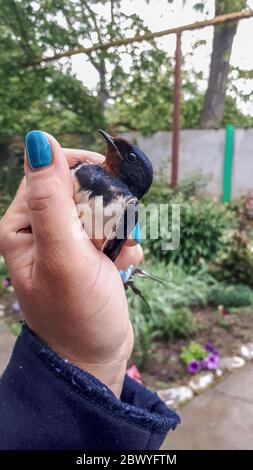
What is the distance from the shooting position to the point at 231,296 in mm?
2502

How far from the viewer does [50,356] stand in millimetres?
574

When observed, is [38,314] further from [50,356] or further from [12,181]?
[12,181]

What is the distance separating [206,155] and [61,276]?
327 cm

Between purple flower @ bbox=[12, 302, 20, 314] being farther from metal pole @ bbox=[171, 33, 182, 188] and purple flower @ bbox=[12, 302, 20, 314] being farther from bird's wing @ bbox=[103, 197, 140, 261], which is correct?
bird's wing @ bbox=[103, 197, 140, 261]

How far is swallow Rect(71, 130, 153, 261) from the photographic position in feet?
1.79

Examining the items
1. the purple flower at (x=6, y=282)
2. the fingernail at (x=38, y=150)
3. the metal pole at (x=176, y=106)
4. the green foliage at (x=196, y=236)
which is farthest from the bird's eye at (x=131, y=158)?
the purple flower at (x=6, y=282)

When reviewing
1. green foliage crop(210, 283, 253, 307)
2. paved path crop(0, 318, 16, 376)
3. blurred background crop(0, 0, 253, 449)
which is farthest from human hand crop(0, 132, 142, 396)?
green foliage crop(210, 283, 253, 307)

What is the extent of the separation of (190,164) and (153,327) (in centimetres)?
185

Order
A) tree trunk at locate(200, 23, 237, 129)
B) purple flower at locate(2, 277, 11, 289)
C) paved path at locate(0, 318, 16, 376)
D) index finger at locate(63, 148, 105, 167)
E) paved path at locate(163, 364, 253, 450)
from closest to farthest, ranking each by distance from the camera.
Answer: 1. index finger at locate(63, 148, 105, 167)
2. paved path at locate(163, 364, 253, 450)
3. tree trunk at locate(200, 23, 237, 129)
4. paved path at locate(0, 318, 16, 376)
5. purple flower at locate(2, 277, 11, 289)

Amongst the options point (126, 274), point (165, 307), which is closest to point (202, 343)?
point (165, 307)

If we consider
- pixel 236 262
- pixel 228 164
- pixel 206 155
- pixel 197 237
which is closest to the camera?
pixel 236 262

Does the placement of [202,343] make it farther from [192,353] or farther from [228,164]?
[228,164]

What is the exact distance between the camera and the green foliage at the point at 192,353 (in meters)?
1.97

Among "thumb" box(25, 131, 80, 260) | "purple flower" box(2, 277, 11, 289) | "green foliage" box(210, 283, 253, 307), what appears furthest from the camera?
"purple flower" box(2, 277, 11, 289)
